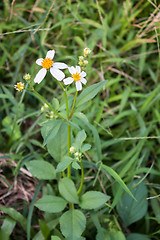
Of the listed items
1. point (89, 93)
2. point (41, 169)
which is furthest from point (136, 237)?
point (89, 93)

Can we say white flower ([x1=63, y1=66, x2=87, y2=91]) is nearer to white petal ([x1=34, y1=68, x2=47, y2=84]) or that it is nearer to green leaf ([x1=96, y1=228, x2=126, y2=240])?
white petal ([x1=34, y1=68, x2=47, y2=84])

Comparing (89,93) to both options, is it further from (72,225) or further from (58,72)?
(72,225)

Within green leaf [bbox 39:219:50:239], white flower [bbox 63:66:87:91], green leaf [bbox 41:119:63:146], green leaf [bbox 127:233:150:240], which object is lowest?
green leaf [bbox 127:233:150:240]

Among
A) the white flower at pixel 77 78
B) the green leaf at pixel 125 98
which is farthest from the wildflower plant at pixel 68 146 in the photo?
the green leaf at pixel 125 98

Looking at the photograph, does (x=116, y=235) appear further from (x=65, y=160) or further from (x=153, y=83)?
(x=153, y=83)

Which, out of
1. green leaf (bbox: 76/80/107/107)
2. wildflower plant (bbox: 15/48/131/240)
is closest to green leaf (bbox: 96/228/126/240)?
wildflower plant (bbox: 15/48/131/240)

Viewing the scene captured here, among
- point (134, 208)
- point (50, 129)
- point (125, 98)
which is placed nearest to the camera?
point (50, 129)

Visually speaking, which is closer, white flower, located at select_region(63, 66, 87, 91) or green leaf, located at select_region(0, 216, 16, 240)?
white flower, located at select_region(63, 66, 87, 91)
